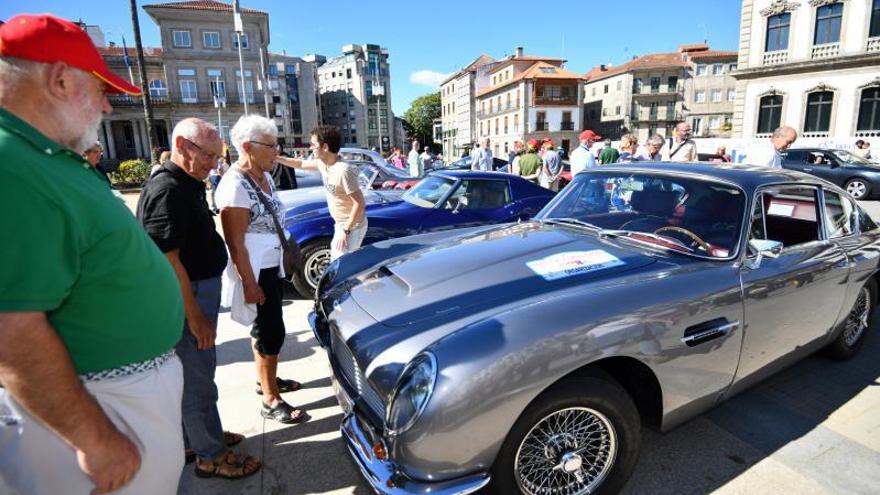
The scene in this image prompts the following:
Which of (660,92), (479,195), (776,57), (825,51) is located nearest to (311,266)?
(479,195)

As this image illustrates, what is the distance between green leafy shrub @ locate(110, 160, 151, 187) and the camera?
62.1ft

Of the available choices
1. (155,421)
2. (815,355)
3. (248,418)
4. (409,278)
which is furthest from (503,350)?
(815,355)

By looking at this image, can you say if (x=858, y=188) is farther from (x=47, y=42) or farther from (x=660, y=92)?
(x=660, y=92)

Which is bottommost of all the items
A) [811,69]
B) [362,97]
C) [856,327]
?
[856,327]

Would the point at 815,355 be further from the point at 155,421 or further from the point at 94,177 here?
the point at 94,177

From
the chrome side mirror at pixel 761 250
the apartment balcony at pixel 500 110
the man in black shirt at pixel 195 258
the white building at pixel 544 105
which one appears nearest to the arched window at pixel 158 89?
the white building at pixel 544 105

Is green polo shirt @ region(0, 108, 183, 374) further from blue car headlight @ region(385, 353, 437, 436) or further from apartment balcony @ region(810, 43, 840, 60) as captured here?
apartment balcony @ region(810, 43, 840, 60)

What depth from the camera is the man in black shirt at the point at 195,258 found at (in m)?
2.16

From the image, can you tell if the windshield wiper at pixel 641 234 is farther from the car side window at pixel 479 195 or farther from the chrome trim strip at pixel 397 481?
the car side window at pixel 479 195

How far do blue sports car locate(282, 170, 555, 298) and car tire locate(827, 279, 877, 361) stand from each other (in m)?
3.22

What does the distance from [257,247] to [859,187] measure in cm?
1692

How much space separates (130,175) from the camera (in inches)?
760

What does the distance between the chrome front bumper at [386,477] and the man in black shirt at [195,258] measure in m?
0.85

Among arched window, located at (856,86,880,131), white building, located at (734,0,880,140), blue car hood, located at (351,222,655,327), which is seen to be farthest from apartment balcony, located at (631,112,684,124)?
blue car hood, located at (351,222,655,327)
